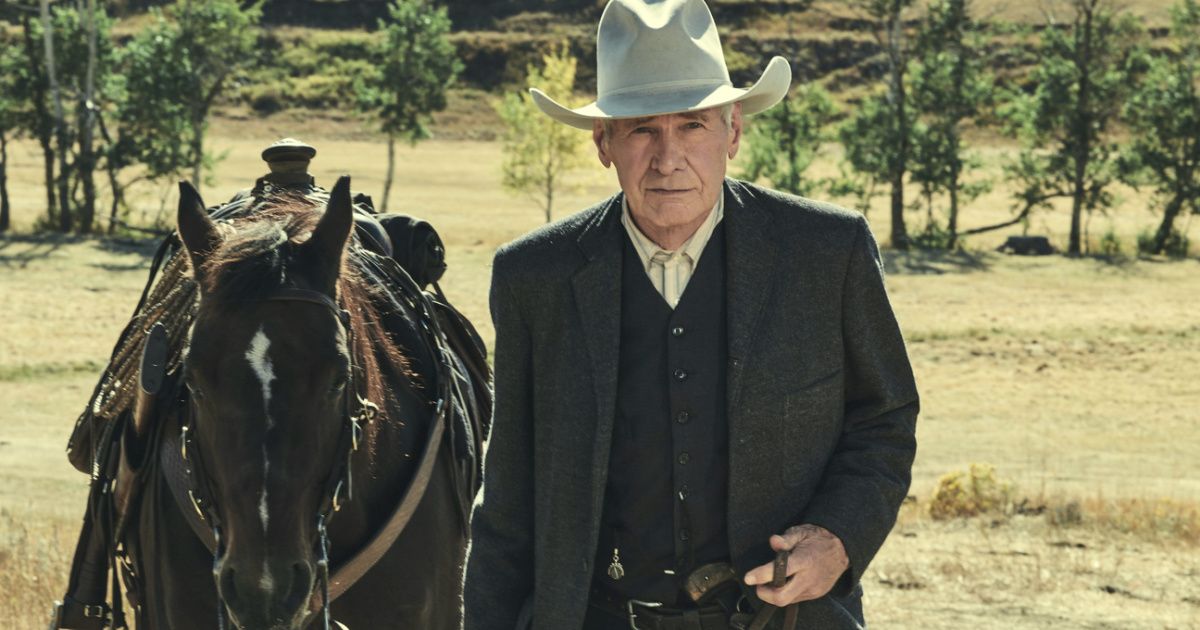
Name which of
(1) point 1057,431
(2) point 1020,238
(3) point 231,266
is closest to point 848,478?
(3) point 231,266

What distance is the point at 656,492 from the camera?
131 inches

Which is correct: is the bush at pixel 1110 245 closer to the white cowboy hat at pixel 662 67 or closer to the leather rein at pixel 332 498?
the leather rein at pixel 332 498

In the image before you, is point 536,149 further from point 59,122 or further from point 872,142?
point 59,122

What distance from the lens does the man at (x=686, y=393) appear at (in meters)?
3.31

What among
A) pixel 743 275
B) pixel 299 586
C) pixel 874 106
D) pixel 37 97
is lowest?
pixel 874 106

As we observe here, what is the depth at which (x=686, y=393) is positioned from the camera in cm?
331

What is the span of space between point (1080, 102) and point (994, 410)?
97.5ft

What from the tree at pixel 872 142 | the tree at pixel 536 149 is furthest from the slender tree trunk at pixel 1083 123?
the tree at pixel 536 149

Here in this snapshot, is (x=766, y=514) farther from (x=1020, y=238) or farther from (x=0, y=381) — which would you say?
(x=1020, y=238)

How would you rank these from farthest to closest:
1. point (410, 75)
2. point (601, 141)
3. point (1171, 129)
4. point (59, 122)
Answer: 1. point (410, 75)
2. point (1171, 129)
3. point (59, 122)
4. point (601, 141)

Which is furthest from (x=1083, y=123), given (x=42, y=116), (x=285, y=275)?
(x=285, y=275)

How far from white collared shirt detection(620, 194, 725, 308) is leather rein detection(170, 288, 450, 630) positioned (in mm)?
1280

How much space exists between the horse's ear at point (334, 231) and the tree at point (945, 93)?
1883 inches

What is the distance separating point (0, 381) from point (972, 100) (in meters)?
36.6
